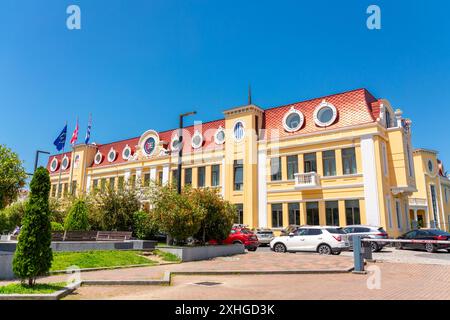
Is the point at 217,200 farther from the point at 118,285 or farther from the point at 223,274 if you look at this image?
the point at 118,285

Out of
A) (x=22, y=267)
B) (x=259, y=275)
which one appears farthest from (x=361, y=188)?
(x=22, y=267)

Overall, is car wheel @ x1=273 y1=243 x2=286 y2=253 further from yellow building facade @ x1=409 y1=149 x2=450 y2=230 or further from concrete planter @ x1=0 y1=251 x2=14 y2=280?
yellow building facade @ x1=409 y1=149 x2=450 y2=230

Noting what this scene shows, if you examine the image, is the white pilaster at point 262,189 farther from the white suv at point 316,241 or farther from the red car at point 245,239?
the white suv at point 316,241

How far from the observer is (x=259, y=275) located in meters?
12.1

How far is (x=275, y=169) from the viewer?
1298 inches

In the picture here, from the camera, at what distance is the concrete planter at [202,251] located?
53.2ft

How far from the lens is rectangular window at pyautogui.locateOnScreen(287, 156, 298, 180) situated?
31906 mm

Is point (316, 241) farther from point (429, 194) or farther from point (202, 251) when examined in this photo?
point (429, 194)

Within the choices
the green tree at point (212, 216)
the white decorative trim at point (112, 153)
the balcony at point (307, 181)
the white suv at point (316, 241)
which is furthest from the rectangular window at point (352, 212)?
the white decorative trim at point (112, 153)

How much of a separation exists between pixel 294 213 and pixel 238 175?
700 cm

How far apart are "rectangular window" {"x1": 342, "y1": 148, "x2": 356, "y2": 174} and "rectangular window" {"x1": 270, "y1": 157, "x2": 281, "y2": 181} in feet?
19.5

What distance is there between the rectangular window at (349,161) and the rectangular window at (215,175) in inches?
513

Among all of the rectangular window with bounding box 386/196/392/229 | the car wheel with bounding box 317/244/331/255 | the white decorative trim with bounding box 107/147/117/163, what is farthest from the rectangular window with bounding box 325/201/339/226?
the white decorative trim with bounding box 107/147/117/163

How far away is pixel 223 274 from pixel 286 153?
21.4 metres
